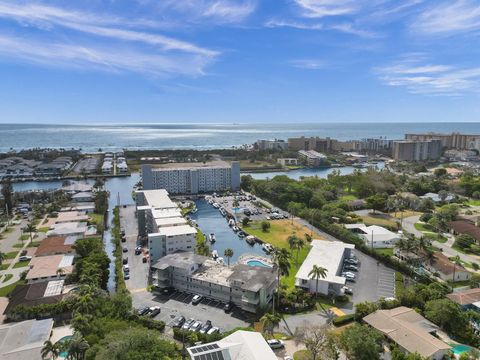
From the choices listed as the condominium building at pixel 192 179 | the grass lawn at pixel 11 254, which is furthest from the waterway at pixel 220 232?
the grass lawn at pixel 11 254

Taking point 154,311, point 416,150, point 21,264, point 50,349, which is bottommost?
point 21,264

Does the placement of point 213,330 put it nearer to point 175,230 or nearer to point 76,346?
point 76,346

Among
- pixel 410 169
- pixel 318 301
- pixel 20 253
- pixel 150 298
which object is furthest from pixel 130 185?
pixel 410 169

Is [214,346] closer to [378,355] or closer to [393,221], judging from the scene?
[378,355]

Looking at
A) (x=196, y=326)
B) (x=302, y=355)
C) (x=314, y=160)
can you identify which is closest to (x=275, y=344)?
(x=302, y=355)

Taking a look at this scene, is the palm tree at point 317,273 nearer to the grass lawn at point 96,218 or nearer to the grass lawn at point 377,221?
the grass lawn at point 377,221

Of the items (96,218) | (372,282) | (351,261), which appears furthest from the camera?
(96,218)

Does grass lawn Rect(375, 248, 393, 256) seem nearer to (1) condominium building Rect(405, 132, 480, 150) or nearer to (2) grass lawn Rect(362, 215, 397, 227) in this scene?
(2) grass lawn Rect(362, 215, 397, 227)

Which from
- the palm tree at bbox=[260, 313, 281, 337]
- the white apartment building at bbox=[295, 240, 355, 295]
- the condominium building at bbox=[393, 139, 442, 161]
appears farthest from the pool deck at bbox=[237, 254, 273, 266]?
the condominium building at bbox=[393, 139, 442, 161]
